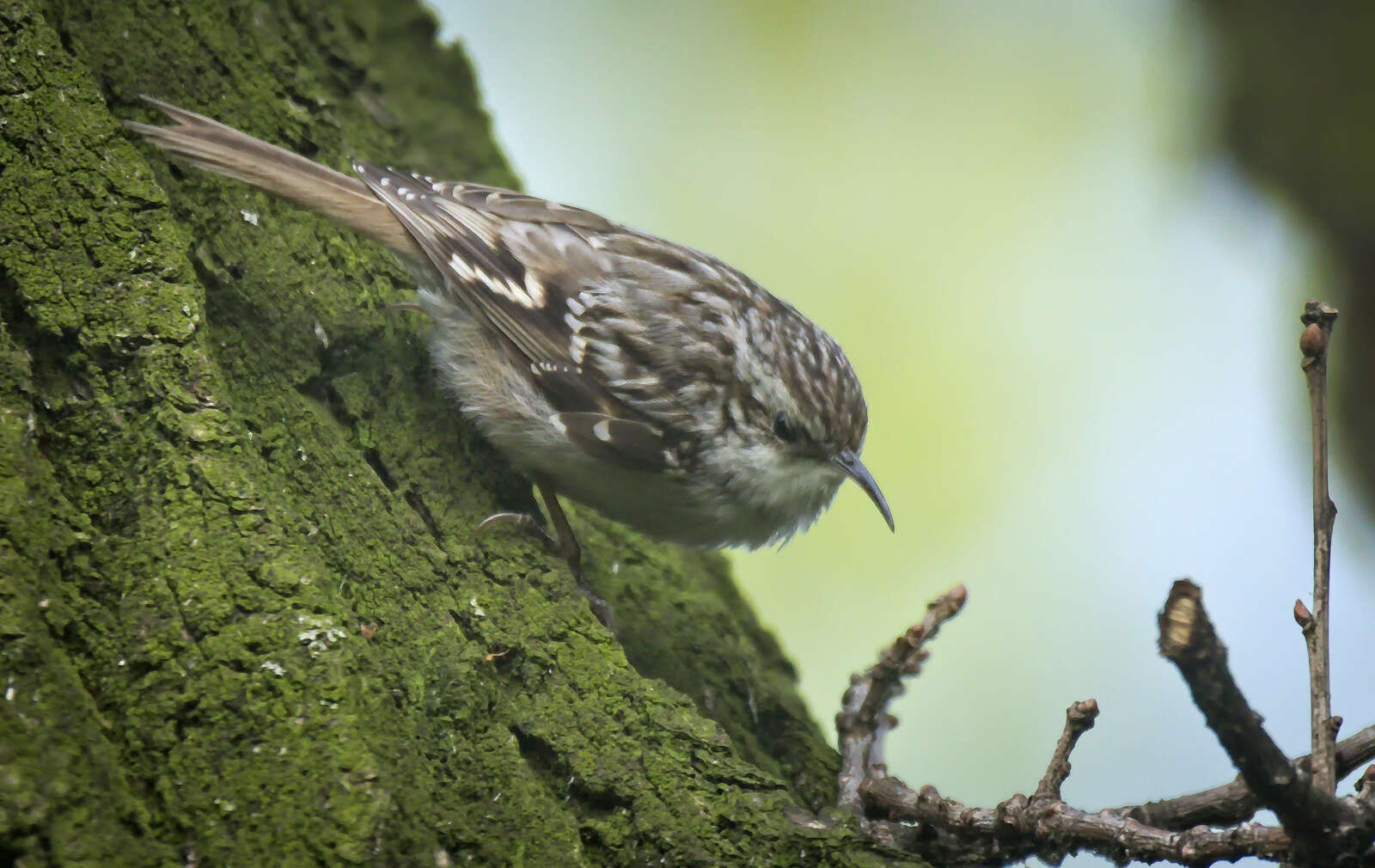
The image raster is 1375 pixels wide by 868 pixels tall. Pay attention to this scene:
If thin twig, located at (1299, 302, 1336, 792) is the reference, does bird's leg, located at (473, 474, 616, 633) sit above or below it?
below

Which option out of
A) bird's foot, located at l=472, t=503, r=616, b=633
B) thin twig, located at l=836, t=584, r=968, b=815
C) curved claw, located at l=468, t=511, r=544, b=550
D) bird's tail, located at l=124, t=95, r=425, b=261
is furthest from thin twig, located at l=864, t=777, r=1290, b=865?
bird's tail, located at l=124, t=95, r=425, b=261

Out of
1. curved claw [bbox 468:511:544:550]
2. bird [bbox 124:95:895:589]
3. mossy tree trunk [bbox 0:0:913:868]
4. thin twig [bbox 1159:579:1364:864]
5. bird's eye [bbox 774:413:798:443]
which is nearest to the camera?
thin twig [bbox 1159:579:1364:864]

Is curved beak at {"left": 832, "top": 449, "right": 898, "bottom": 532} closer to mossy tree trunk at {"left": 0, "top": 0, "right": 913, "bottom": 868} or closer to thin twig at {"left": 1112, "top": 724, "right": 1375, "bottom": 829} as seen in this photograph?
mossy tree trunk at {"left": 0, "top": 0, "right": 913, "bottom": 868}

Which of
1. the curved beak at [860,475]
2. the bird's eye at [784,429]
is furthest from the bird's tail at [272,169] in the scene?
the curved beak at [860,475]

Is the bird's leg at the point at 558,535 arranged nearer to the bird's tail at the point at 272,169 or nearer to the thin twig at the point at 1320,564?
the bird's tail at the point at 272,169

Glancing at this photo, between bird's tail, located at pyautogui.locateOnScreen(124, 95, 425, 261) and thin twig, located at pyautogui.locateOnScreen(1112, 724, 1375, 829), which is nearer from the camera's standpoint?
thin twig, located at pyautogui.locateOnScreen(1112, 724, 1375, 829)

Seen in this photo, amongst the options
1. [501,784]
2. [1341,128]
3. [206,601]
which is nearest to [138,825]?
[206,601]

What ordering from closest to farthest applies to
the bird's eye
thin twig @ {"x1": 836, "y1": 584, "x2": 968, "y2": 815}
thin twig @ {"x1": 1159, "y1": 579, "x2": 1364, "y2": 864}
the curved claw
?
thin twig @ {"x1": 1159, "y1": 579, "x2": 1364, "y2": 864} < thin twig @ {"x1": 836, "y1": 584, "x2": 968, "y2": 815} < the curved claw < the bird's eye
